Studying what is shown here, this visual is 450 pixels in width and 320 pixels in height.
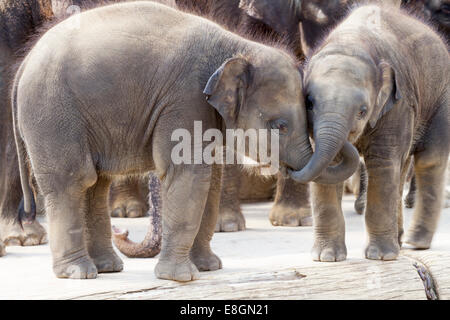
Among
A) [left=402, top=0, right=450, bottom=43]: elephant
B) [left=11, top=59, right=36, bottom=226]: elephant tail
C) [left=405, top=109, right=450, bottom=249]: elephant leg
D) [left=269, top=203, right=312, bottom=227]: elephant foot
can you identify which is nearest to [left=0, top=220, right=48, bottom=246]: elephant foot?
[left=11, top=59, right=36, bottom=226]: elephant tail

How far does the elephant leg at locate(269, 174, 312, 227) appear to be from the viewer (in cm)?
680

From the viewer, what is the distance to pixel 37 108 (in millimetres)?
4148

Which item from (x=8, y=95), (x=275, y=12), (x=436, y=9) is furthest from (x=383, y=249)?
(x=436, y=9)

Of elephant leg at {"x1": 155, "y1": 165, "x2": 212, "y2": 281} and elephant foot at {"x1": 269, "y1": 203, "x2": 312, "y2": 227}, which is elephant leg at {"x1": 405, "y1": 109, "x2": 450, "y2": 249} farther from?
elephant foot at {"x1": 269, "y1": 203, "x2": 312, "y2": 227}

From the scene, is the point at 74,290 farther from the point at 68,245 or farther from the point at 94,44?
the point at 94,44

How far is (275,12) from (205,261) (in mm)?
2989

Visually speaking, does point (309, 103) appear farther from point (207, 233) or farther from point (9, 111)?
point (9, 111)

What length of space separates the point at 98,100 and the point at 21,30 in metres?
1.99

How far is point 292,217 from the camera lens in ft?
22.3

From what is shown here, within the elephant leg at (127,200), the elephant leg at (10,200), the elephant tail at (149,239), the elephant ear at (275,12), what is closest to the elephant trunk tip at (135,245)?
the elephant tail at (149,239)

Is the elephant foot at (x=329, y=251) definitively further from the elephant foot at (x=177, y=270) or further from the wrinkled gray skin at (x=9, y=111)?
the wrinkled gray skin at (x=9, y=111)

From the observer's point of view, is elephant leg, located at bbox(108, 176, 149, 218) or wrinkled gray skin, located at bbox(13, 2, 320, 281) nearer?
wrinkled gray skin, located at bbox(13, 2, 320, 281)

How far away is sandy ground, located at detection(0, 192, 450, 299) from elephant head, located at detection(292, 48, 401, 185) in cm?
82
